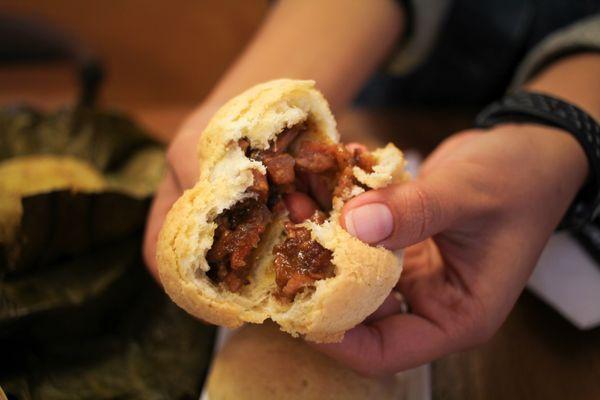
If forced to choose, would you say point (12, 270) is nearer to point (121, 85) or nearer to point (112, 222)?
point (112, 222)

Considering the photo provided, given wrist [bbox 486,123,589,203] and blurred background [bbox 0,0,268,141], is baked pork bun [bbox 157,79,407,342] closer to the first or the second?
wrist [bbox 486,123,589,203]

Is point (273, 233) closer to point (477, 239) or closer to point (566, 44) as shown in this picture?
point (477, 239)

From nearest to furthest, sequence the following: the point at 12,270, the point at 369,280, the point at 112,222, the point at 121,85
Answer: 1. the point at 369,280
2. the point at 12,270
3. the point at 112,222
4. the point at 121,85

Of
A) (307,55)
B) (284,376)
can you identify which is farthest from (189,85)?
(284,376)

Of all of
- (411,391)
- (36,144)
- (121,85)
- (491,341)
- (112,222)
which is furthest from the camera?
(121,85)

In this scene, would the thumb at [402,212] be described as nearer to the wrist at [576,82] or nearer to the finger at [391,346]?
the finger at [391,346]

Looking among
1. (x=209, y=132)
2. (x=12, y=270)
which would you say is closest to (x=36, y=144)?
(x=12, y=270)

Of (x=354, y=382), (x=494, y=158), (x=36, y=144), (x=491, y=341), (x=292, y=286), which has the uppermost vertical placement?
(x=494, y=158)
